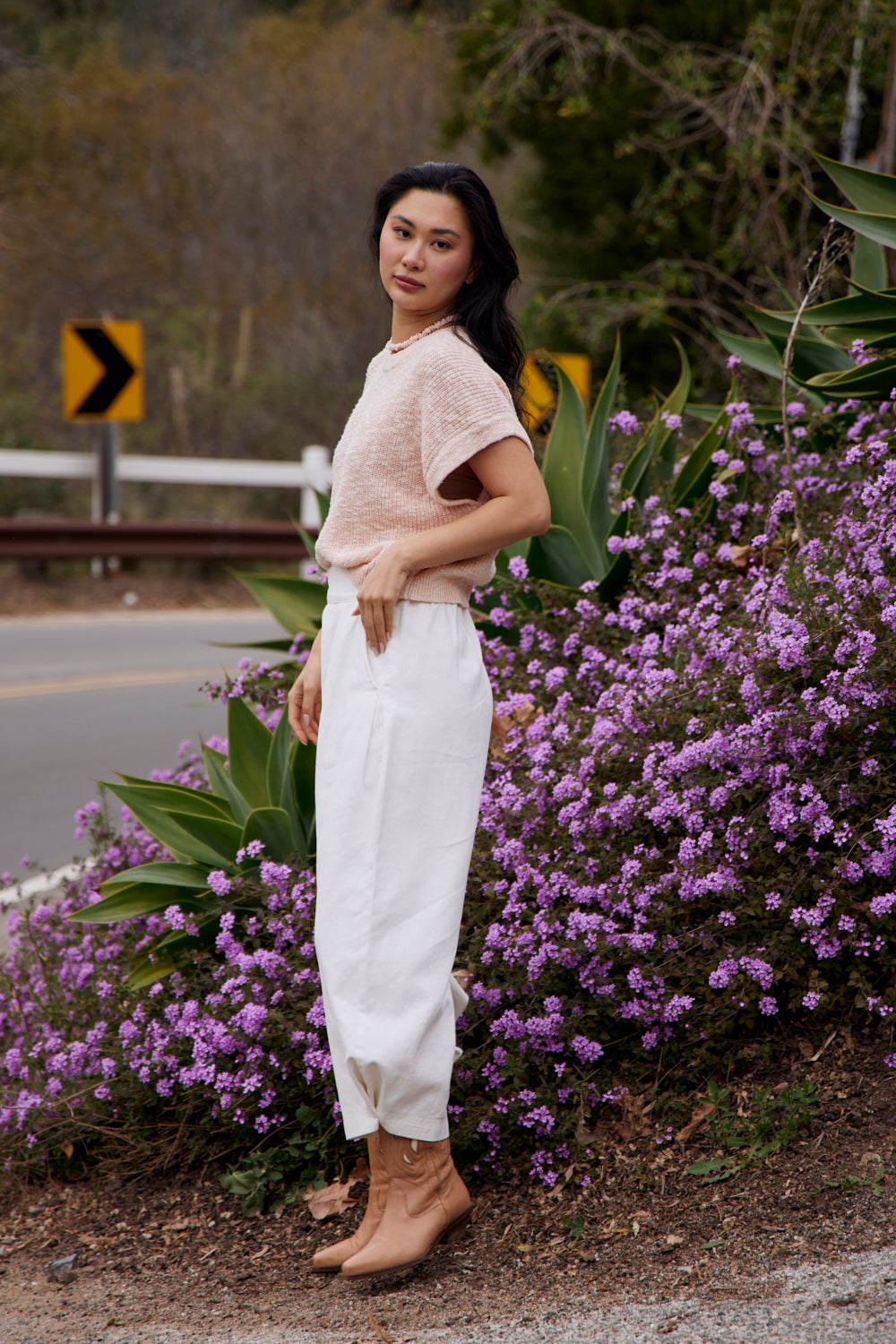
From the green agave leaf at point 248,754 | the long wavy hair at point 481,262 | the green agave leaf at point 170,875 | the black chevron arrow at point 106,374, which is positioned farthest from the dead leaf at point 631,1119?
the black chevron arrow at point 106,374

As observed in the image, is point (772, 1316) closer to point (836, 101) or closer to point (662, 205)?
point (836, 101)

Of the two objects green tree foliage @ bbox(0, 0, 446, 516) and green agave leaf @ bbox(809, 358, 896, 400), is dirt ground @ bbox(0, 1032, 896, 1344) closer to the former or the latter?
green agave leaf @ bbox(809, 358, 896, 400)

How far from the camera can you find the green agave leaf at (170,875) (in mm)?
3693

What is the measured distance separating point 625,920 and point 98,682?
7359mm

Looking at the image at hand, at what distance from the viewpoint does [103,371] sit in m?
13.4

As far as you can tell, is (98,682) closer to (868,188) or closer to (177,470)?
(177,470)

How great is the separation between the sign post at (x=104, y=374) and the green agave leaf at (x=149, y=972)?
406 inches

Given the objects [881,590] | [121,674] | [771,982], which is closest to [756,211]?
[121,674]

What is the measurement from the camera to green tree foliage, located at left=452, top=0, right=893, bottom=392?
9156mm

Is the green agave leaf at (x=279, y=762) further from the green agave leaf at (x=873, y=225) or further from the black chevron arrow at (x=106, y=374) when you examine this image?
the black chevron arrow at (x=106, y=374)

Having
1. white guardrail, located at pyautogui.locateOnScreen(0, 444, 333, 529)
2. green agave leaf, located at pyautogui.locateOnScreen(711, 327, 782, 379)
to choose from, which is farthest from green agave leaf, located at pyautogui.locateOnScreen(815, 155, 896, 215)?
white guardrail, located at pyautogui.locateOnScreen(0, 444, 333, 529)

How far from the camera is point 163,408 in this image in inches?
782

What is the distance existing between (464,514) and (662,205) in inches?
368

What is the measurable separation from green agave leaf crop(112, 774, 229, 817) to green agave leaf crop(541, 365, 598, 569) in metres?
1.28
